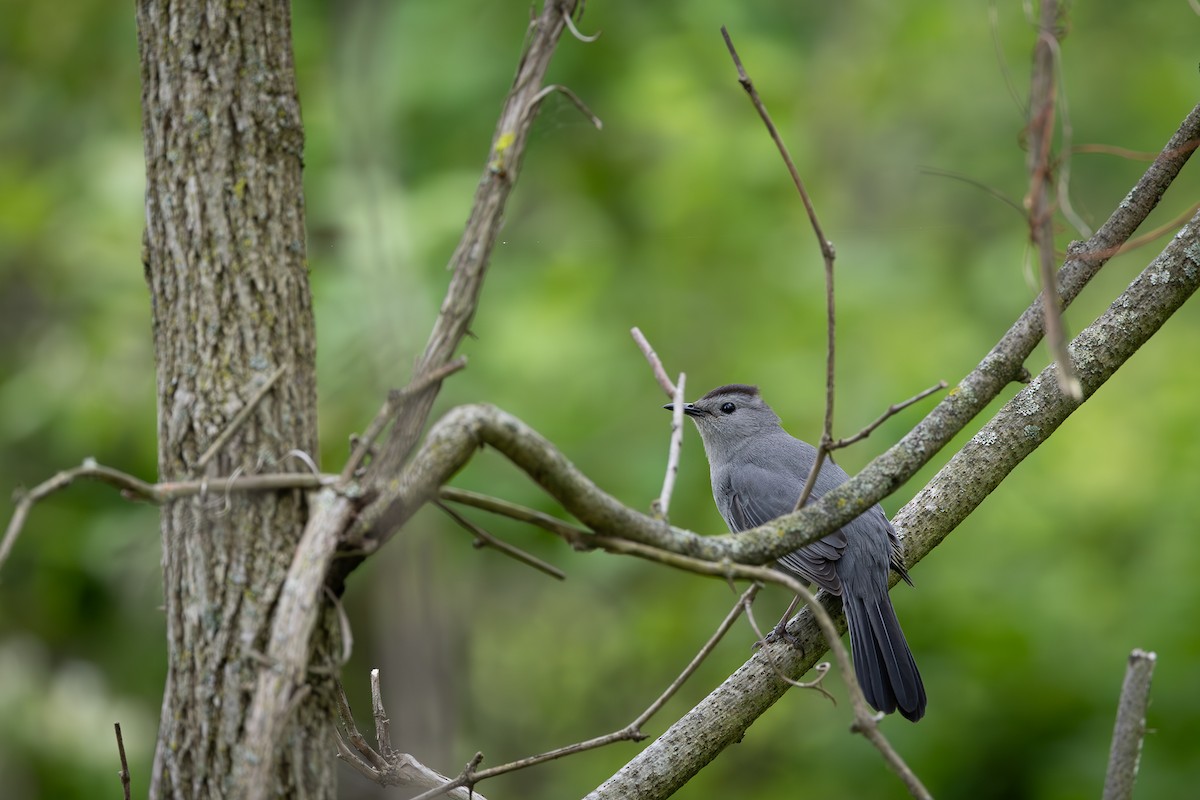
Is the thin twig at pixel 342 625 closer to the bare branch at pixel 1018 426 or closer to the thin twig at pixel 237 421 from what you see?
the thin twig at pixel 237 421

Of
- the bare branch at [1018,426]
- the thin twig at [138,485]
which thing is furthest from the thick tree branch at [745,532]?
the thin twig at [138,485]

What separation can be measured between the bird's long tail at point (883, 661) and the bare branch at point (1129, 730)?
1.69 metres

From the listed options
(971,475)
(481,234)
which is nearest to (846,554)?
(971,475)

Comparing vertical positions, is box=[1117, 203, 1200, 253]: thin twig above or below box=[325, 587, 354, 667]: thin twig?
above

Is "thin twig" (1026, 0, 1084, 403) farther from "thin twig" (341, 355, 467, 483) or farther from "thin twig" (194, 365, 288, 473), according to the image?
"thin twig" (194, 365, 288, 473)

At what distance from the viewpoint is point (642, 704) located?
6.40 meters

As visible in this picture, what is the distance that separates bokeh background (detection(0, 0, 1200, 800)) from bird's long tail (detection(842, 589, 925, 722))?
1369mm

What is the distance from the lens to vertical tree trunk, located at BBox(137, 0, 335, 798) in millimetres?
1633

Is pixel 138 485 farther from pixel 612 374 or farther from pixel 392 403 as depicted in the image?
pixel 612 374

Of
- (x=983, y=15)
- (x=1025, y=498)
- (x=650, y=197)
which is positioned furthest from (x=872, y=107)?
(x=1025, y=498)

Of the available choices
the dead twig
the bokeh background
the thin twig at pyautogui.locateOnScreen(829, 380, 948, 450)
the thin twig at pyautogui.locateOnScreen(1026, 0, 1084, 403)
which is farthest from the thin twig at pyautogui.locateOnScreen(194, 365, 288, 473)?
the bokeh background

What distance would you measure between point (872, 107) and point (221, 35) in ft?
19.3

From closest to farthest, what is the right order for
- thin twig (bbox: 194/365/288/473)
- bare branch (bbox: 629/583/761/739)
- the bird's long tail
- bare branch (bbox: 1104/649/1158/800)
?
thin twig (bbox: 194/365/288/473) → bare branch (bbox: 1104/649/1158/800) → bare branch (bbox: 629/583/761/739) → the bird's long tail

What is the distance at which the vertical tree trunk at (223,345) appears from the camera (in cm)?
163
